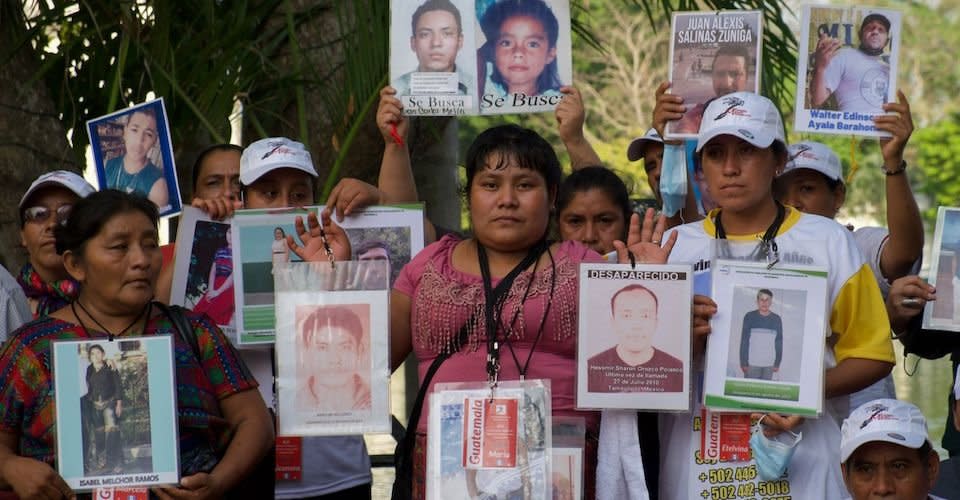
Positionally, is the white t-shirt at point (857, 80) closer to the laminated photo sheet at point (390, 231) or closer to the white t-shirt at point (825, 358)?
the white t-shirt at point (825, 358)

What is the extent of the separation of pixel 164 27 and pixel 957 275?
356 centimetres

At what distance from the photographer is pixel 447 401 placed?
3.74m

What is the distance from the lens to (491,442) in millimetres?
3701

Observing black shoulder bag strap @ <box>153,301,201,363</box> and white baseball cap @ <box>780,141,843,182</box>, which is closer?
black shoulder bag strap @ <box>153,301,201,363</box>

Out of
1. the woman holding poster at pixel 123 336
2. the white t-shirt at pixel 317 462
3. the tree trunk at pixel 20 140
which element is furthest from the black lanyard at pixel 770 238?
the tree trunk at pixel 20 140

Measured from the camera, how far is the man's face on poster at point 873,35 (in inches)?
180

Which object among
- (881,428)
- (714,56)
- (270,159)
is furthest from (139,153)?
(881,428)

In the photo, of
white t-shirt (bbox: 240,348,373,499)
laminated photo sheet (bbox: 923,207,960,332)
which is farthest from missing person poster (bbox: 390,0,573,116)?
laminated photo sheet (bbox: 923,207,960,332)

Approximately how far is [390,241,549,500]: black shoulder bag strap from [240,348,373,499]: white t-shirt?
707mm

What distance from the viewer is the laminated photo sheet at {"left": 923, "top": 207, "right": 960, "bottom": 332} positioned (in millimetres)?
4258

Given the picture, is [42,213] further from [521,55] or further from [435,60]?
[521,55]

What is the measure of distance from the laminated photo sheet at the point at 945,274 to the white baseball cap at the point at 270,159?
199 cm

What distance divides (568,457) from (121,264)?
134 cm

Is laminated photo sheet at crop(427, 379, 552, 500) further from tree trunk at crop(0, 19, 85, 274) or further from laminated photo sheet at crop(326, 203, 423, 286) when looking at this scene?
tree trunk at crop(0, 19, 85, 274)
